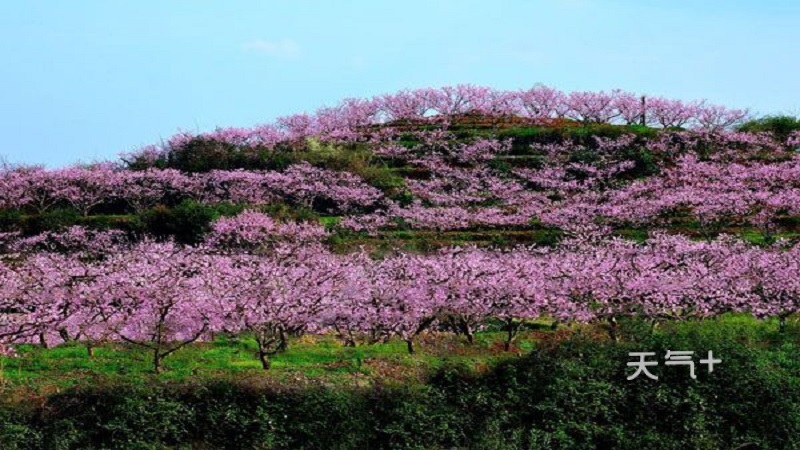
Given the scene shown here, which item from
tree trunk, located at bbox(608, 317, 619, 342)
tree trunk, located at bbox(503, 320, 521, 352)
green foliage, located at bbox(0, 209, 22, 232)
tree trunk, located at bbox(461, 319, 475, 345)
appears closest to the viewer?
tree trunk, located at bbox(608, 317, 619, 342)

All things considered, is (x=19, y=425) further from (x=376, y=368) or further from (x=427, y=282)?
(x=427, y=282)

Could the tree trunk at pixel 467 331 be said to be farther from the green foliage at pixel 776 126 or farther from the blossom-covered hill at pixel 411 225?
the green foliage at pixel 776 126

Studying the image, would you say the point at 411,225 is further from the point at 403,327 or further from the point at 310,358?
the point at 310,358

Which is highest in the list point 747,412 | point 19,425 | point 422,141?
point 422,141

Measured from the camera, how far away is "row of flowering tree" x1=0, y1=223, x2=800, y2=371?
22547 mm

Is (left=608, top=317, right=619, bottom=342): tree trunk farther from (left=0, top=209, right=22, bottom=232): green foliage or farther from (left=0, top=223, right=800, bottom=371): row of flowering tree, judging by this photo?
(left=0, top=209, right=22, bottom=232): green foliage

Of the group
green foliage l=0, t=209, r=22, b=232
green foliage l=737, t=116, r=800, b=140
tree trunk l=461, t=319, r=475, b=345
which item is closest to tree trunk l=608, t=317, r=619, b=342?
tree trunk l=461, t=319, r=475, b=345

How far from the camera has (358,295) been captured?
25000mm

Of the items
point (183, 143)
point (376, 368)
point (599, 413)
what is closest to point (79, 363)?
point (376, 368)

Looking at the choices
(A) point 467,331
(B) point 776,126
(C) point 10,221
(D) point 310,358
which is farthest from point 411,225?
(B) point 776,126

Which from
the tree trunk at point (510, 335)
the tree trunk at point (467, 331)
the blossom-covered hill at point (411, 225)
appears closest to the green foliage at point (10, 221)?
the blossom-covered hill at point (411, 225)

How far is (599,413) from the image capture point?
19766mm

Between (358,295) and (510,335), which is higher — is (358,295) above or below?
above

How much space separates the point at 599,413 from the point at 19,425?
12.1m
